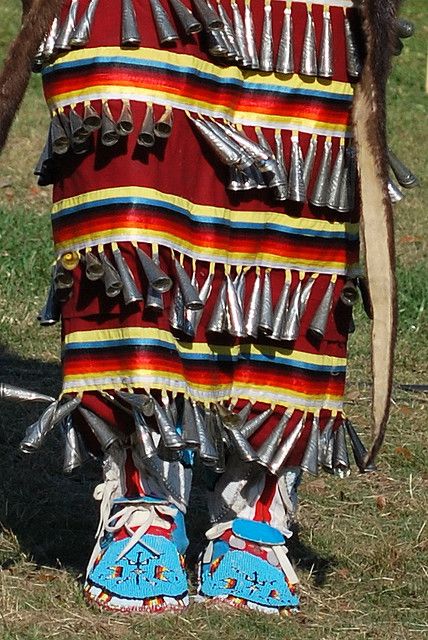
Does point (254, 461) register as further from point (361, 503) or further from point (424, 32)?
point (424, 32)

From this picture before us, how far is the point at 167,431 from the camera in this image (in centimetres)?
257

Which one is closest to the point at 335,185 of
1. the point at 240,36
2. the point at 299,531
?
the point at 240,36

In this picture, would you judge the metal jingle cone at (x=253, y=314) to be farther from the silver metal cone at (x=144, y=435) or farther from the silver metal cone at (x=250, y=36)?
the silver metal cone at (x=250, y=36)

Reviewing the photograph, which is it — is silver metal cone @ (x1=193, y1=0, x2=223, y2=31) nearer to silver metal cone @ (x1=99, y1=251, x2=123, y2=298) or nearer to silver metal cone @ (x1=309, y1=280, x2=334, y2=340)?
silver metal cone @ (x1=99, y1=251, x2=123, y2=298)

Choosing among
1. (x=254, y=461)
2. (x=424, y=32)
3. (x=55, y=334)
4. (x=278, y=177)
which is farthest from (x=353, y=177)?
(x=424, y=32)

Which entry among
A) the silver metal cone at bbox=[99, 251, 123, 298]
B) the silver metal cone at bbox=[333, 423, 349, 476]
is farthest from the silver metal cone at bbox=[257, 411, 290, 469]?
the silver metal cone at bbox=[99, 251, 123, 298]

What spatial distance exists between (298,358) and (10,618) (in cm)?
77

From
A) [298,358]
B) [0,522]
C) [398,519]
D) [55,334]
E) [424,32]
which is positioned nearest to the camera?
[298,358]

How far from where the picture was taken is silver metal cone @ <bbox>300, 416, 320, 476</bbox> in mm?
2824

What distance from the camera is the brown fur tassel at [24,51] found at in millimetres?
2541

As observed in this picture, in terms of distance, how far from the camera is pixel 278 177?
2.71m

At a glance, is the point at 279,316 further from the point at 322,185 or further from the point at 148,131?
the point at 148,131

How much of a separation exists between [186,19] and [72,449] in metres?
0.83

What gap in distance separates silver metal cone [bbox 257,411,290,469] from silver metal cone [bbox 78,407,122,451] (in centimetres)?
32
